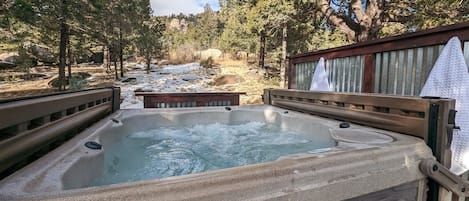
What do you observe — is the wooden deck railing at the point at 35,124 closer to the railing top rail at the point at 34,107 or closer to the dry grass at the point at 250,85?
the railing top rail at the point at 34,107

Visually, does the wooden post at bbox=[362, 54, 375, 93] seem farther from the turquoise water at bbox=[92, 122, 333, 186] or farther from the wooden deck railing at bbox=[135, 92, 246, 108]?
the wooden deck railing at bbox=[135, 92, 246, 108]

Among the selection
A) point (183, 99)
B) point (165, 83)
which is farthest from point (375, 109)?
point (165, 83)

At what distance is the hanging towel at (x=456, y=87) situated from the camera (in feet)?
5.37

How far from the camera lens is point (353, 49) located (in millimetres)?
3328

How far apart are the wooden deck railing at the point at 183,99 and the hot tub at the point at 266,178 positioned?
2519 millimetres

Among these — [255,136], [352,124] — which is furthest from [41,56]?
[352,124]

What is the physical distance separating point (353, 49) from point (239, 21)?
16.5 feet

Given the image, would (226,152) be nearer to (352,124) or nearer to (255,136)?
(255,136)

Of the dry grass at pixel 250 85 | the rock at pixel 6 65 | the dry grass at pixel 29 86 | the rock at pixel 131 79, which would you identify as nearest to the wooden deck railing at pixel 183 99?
the dry grass at pixel 250 85

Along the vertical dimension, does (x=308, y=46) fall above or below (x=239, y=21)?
below

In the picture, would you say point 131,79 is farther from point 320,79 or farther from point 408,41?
point 408,41

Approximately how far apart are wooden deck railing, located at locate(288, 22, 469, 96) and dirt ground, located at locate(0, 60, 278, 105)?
412 centimetres

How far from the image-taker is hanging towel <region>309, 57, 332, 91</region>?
3.84 metres

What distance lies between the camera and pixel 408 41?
255 cm
